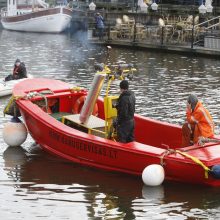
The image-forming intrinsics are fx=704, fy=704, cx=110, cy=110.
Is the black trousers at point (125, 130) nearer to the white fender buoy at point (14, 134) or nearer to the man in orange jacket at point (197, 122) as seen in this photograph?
the man in orange jacket at point (197, 122)

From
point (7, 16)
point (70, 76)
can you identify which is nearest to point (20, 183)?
point (70, 76)

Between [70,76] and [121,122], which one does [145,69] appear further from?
[121,122]

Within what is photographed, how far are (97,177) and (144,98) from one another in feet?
27.7

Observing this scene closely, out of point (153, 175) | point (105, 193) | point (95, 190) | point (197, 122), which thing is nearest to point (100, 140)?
point (95, 190)

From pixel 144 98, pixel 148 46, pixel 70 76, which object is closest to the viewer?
pixel 144 98

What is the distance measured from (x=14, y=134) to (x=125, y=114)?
315 cm

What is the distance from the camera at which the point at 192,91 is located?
76.6 ft

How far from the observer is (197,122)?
13375mm

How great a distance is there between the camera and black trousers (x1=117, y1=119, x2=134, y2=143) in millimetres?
13516

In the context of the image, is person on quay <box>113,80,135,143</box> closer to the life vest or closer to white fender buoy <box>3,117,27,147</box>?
the life vest

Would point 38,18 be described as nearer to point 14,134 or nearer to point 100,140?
point 14,134

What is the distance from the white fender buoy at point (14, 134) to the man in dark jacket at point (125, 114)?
9.23 feet

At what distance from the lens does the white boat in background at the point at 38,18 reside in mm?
50125

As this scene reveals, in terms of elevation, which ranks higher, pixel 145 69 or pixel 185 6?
pixel 185 6
